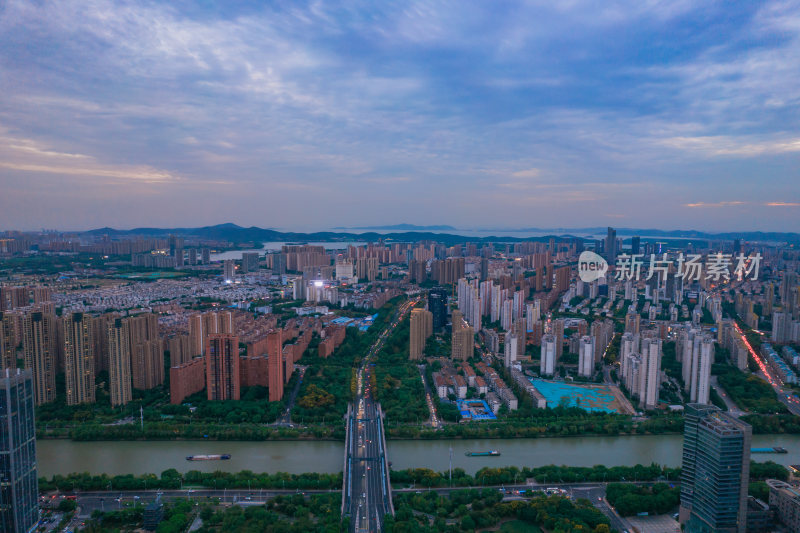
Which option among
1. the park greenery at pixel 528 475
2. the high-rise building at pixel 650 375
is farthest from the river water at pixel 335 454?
the high-rise building at pixel 650 375

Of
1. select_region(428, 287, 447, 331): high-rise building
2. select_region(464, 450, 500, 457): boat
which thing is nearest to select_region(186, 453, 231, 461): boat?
select_region(464, 450, 500, 457): boat

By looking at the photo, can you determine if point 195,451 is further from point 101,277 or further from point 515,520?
point 101,277

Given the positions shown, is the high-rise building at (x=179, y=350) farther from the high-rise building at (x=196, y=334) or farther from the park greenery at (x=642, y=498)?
the park greenery at (x=642, y=498)

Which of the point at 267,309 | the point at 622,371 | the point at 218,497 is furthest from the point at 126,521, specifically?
the point at 267,309

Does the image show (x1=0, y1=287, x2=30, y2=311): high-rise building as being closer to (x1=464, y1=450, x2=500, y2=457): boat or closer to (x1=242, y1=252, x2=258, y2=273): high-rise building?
(x1=464, y1=450, x2=500, y2=457): boat

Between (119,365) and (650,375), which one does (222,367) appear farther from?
(650,375)

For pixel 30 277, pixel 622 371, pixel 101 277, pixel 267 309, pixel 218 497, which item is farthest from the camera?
pixel 101 277
